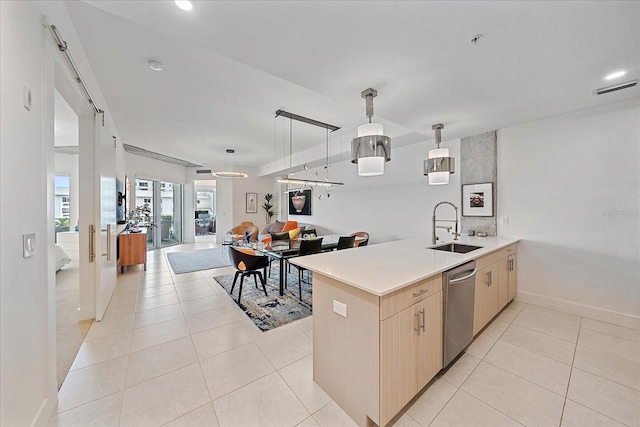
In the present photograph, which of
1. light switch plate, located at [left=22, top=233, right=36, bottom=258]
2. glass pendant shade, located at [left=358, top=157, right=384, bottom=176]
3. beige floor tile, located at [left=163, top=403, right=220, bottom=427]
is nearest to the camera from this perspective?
light switch plate, located at [left=22, top=233, right=36, bottom=258]

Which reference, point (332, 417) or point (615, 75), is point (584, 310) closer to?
point (615, 75)

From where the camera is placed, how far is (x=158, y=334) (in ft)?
8.39

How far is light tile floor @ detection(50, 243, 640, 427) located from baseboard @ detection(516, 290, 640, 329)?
0.10 metres

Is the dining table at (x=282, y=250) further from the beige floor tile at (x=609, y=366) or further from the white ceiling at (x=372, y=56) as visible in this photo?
the beige floor tile at (x=609, y=366)

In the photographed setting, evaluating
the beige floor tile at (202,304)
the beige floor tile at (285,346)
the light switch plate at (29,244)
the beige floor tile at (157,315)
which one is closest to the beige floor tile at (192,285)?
the beige floor tile at (202,304)

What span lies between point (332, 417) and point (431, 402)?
71 cm

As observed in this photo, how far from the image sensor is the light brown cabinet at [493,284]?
7.89 ft

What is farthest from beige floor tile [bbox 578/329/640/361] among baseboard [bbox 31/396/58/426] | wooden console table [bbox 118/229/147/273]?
wooden console table [bbox 118/229/147/273]

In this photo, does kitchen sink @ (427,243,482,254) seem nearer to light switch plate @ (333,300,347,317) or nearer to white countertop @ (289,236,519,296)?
white countertop @ (289,236,519,296)

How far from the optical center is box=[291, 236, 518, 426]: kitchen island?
1405mm

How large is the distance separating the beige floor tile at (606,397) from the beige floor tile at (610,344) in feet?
1.96

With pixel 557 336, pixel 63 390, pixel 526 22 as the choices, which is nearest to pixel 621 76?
pixel 526 22

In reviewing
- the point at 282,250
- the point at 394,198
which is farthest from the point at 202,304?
the point at 394,198

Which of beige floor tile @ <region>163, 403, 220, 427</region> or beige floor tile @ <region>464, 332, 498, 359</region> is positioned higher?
beige floor tile @ <region>464, 332, 498, 359</region>
